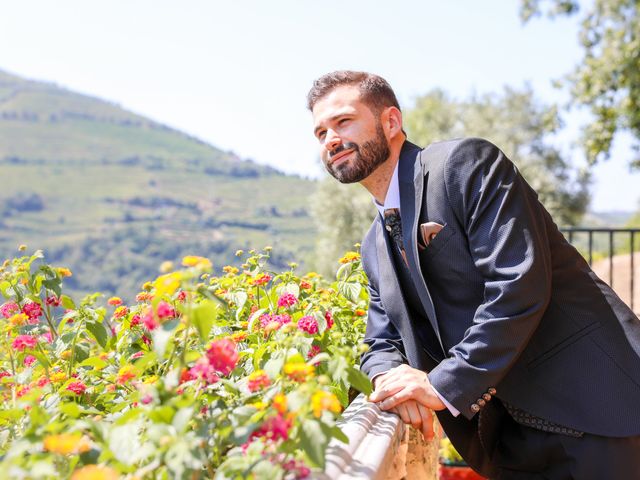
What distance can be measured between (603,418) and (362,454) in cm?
70

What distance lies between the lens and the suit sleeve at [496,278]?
1.75 metres

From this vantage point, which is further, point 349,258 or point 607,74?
point 607,74

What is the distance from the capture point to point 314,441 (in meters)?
1.17

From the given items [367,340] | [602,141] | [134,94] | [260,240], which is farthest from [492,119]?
[134,94]

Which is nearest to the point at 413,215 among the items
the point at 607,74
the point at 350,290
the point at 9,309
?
the point at 350,290

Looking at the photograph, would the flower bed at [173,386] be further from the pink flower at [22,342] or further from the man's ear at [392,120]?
the man's ear at [392,120]

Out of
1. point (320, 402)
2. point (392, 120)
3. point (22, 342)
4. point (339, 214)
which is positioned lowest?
point (339, 214)

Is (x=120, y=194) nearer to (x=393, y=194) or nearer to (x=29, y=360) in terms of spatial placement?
(x=29, y=360)

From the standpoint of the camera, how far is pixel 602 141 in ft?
36.7

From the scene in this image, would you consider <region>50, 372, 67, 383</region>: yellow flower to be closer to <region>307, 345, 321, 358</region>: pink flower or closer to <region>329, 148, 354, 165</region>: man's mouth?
<region>307, 345, 321, 358</region>: pink flower

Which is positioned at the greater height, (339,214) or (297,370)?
(297,370)

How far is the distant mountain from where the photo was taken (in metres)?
106

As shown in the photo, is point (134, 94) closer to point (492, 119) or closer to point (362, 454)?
point (492, 119)

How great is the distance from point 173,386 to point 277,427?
0.20 metres
